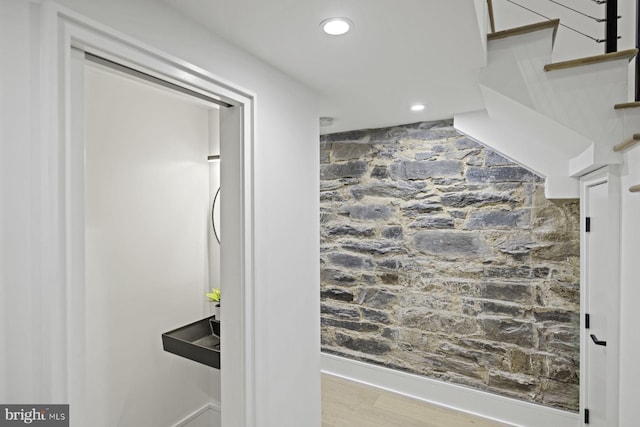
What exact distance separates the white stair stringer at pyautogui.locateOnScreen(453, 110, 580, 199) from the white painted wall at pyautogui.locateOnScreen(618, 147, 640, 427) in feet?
2.14

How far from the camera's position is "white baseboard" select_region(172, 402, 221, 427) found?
270 centimetres

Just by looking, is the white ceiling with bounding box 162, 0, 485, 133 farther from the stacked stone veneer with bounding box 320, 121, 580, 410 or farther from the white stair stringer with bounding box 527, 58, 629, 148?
A: the stacked stone veneer with bounding box 320, 121, 580, 410

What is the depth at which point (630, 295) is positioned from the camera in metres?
1.58

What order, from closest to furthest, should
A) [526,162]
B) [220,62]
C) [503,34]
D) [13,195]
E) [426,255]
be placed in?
1. [13,195]
2. [220,62]
3. [503,34]
4. [526,162]
5. [426,255]

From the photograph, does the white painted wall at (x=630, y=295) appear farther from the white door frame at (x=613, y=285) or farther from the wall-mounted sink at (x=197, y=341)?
the wall-mounted sink at (x=197, y=341)

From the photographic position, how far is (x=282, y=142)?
188cm

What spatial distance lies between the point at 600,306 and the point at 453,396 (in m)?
1.43

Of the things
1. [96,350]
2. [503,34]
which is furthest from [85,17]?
[96,350]

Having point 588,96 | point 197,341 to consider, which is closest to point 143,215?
point 197,341

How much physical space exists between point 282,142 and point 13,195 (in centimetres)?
121

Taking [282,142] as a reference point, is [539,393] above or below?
below

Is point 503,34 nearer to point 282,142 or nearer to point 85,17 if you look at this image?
point 282,142

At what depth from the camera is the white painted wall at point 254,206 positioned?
2.88 feet

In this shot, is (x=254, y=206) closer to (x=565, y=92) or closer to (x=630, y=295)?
(x=565, y=92)
